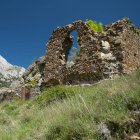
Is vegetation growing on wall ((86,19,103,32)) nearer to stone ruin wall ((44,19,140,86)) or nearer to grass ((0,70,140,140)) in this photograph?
stone ruin wall ((44,19,140,86))

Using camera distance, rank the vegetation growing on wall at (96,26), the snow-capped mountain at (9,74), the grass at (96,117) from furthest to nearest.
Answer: the snow-capped mountain at (9,74) → the vegetation growing on wall at (96,26) → the grass at (96,117)

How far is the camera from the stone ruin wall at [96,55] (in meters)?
17.2

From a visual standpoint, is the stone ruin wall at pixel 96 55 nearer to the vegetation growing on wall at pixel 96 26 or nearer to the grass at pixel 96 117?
the vegetation growing on wall at pixel 96 26

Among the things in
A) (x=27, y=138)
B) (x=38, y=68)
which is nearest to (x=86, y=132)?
(x=27, y=138)

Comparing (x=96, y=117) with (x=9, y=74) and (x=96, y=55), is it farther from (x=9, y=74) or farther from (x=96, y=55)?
(x=9, y=74)

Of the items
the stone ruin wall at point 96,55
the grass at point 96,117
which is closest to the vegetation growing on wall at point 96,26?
the stone ruin wall at point 96,55

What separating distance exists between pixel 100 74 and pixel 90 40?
2.15m

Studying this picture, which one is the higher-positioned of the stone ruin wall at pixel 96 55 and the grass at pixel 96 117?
the stone ruin wall at pixel 96 55

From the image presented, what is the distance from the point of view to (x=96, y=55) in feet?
57.6

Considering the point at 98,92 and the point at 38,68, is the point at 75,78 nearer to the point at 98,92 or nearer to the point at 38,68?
the point at 38,68

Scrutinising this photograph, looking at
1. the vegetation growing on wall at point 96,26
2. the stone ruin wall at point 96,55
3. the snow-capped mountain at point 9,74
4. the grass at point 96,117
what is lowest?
the grass at point 96,117

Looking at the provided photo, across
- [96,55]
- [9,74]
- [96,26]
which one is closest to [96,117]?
[96,55]

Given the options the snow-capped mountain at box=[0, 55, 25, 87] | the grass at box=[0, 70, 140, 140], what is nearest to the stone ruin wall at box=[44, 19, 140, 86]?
the grass at box=[0, 70, 140, 140]

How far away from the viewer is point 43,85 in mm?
20094
